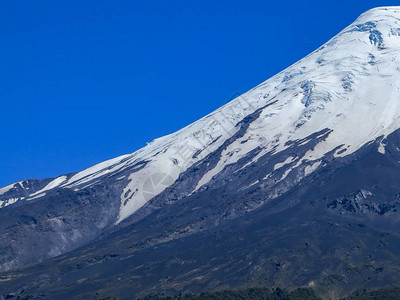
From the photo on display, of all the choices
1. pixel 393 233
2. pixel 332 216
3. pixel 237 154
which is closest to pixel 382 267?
pixel 393 233

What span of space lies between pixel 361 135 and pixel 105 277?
7286cm

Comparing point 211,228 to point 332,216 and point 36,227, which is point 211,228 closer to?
point 332,216

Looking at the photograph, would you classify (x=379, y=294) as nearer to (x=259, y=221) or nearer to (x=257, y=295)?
(x=257, y=295)

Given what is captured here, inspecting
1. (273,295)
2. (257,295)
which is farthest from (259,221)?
(257,295)

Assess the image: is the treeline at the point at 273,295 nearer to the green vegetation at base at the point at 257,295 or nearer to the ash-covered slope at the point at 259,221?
the green vegetation at base at the point at 257,295

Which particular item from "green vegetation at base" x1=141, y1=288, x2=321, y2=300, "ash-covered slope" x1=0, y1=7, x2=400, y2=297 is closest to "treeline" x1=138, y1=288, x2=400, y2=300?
"green vegetation at base" x1=141, y1=288, x2=321, y2=300

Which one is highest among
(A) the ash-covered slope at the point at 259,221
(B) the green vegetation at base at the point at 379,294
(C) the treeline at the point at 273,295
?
(A) the ash-covered slope at the point at 259,221

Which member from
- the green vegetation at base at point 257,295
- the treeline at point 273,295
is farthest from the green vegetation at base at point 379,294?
the green vegetation at base at point 257,295

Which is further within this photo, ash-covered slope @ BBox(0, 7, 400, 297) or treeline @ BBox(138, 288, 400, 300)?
ash-covered slope @ BBox(0, 7, 400, 297)

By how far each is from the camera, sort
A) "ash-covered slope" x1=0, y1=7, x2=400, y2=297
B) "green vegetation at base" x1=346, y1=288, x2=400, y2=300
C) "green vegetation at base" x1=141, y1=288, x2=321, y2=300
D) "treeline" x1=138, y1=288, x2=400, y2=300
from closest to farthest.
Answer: "green vegetation at base" x1=346, y1=288, x2=400, y2=300 < "treeline" x1=138, y1=288, x2=400, y2=300 < "green vegetation at base" x1=141, y1=288, x2=321, y2=300 < "ash-covered slope" x1=0, y1=7, x2=400, y2=297

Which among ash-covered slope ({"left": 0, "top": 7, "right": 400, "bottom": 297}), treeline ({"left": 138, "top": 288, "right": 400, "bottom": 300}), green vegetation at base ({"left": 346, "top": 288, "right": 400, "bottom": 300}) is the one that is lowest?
green vegetation at base ({"left": 346, "top": 288, "right": 400, "bottom": 300})

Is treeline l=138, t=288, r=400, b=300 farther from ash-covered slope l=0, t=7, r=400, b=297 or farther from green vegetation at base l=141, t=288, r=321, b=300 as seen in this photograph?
ash-covered slope l=0, t=7, r=400, b=297

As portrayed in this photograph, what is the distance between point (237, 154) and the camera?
648 ft

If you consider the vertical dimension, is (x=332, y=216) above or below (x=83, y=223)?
below
